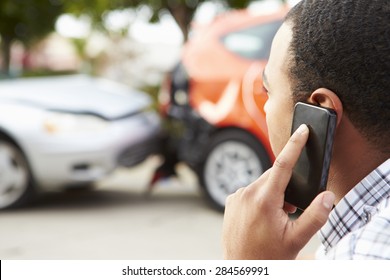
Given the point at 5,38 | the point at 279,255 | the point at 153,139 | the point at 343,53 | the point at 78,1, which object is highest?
the point at 343,53

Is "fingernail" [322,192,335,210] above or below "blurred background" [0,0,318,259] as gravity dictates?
above

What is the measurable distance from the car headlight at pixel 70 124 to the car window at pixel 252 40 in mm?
1290

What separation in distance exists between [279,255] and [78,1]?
1303cm

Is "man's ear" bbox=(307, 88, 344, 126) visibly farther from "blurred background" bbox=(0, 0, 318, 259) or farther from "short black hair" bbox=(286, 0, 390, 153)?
"blurred background" bbox=(0, 0, 318, 259)

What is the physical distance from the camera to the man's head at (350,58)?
1.04 metres

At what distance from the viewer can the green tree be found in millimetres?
21402

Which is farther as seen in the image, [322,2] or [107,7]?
[107,7]

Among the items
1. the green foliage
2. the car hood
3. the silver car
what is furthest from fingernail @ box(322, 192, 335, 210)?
the green foliage

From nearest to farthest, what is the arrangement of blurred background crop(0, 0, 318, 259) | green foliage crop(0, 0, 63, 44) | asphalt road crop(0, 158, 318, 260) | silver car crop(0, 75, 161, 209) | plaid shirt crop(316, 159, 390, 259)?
plaid shirt crop(316, 159, 390, 259), asphalt road crop(0, 158, 318, 260), blurred background crop(0, 0, 318, 259), silver car crop(0, 75, 161, 209), green foliage crop(0, 0, 63, 44)

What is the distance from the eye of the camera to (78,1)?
13.4 meters

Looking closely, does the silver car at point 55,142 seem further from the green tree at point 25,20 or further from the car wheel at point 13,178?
the green tree at point 25,20
